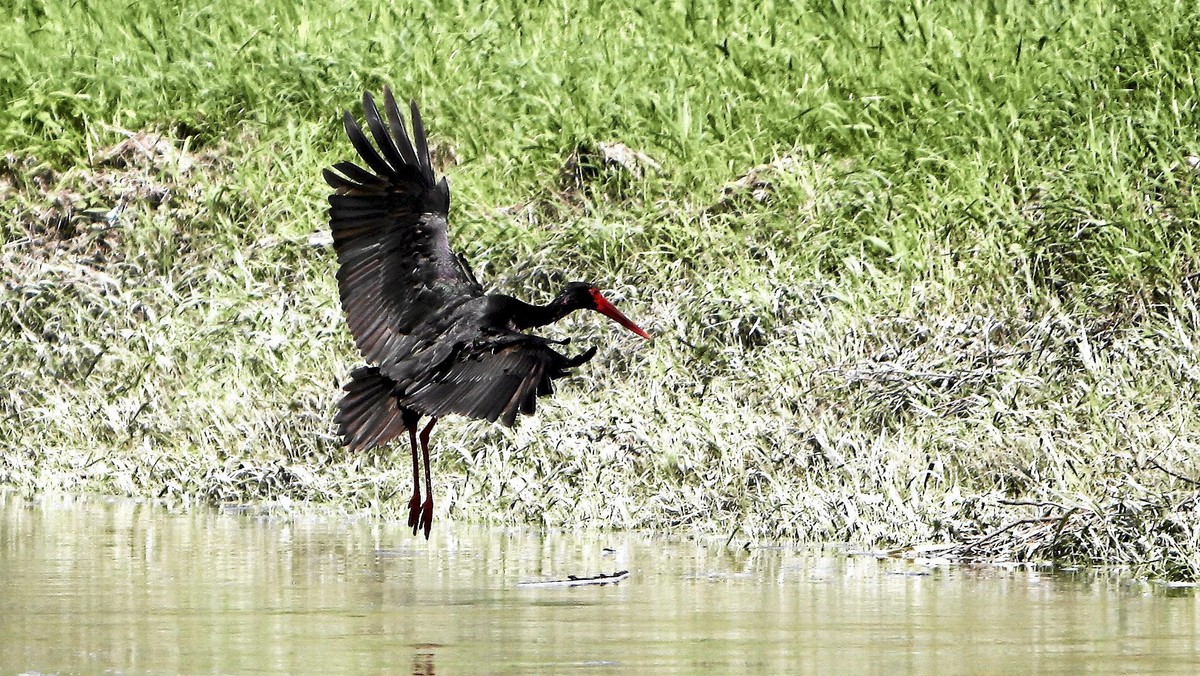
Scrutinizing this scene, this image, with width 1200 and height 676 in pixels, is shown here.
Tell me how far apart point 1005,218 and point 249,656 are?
5.20 m

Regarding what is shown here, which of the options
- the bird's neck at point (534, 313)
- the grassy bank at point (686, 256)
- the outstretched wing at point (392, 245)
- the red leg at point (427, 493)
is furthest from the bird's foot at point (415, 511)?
the bird's neck at point (534, 313)

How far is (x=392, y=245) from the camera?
777cm

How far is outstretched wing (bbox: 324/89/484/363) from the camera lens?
7.71 meters

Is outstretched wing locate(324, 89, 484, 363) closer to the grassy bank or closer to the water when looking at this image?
the grassy bank

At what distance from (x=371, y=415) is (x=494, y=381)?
2.61 ft

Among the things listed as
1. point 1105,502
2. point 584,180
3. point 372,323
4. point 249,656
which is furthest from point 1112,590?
point 584,180

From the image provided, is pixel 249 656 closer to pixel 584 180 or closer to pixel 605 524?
pixel 605 524

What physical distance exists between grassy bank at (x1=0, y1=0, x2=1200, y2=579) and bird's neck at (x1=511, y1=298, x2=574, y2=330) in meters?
0.43

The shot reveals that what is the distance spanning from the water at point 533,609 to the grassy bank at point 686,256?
0.51m

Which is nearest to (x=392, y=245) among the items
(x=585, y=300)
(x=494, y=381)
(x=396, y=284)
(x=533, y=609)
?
(x=396, y=284)

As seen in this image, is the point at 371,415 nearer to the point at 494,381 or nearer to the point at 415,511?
the point at 415,511

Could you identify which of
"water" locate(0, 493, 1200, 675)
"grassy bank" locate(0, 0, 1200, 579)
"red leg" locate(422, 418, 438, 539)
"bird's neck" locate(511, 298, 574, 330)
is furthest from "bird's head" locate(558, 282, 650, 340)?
"water" locate(0, 493, 1200, 675)

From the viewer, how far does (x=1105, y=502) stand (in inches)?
262

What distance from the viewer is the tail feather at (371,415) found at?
762 centimetres
